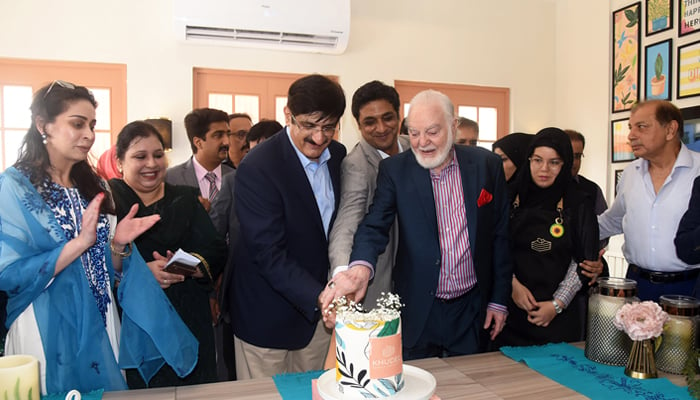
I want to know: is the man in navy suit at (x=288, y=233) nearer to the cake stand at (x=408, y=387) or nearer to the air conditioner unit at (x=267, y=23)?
the cake stand at (x=408, y=387)

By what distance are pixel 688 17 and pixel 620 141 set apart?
1.14 metres

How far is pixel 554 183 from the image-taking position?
208cm

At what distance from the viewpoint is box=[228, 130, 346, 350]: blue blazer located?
1724 mm

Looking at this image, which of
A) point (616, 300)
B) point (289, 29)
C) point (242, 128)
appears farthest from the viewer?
point (289, 29)

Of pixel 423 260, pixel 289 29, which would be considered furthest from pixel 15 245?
pixel 289 29

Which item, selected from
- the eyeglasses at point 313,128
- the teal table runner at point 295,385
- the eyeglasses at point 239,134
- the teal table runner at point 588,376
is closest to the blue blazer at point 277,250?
the eyeglasses at point 313,128

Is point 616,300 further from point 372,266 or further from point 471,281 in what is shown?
point 372,266

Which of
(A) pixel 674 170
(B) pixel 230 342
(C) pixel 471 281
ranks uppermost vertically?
(A) pixel 674 170

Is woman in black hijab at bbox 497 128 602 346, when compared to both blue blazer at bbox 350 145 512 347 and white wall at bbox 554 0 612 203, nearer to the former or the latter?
blue blazer at bbox 350 145 512 347

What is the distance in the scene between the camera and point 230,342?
8.61 feet

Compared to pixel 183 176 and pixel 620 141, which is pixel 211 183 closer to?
pixel 183 176

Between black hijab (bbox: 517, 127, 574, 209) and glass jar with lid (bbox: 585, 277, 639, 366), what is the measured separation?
561 millimetres

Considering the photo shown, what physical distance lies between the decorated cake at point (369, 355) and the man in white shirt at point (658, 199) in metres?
1.87

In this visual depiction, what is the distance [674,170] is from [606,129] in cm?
269
